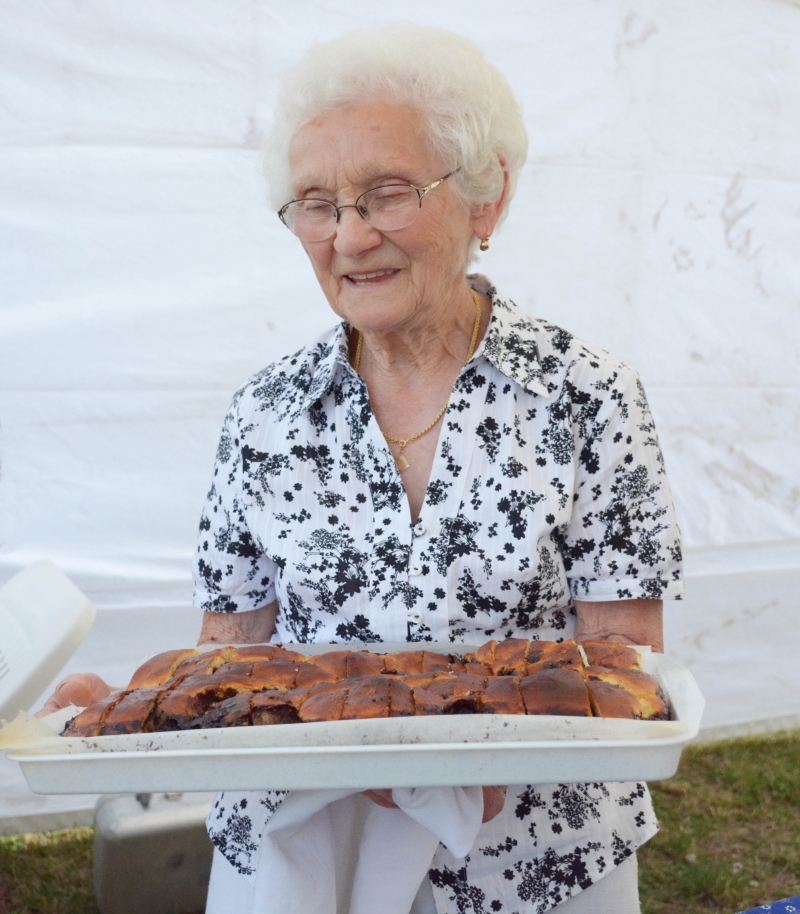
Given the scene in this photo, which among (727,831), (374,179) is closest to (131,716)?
(374,179)

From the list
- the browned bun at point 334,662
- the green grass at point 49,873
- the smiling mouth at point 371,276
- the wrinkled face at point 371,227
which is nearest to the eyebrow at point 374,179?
the wrinkled face at point 371,227

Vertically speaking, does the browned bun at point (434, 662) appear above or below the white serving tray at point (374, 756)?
below

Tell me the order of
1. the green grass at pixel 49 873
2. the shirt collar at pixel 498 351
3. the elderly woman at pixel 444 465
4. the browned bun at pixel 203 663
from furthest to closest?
the green grass at pixel 49 873 < the shirt collar at pixel 498 351 < the elderly woman at pixel 444 465 < the browned bun at pixel 203 663

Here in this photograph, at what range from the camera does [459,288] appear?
6.00 ft

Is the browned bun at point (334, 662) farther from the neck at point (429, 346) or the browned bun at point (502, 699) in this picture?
the neck at point (429, 346)

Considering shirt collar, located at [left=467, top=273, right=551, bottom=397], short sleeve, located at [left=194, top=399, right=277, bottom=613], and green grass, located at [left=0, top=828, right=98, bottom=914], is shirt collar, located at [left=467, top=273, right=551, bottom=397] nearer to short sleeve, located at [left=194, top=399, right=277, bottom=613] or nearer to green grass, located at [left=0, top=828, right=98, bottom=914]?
short sleeve, located at [left=194, top=399, right=277, bottom=613]

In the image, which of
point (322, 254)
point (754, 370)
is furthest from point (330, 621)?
point (754, 370)

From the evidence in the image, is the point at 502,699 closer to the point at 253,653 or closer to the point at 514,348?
the point at 253,653

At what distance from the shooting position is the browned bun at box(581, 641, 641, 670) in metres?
1.46

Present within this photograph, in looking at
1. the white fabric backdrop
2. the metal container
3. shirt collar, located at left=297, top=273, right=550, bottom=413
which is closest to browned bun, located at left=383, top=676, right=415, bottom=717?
shirt collar, located at left=297, top=273, right=550, bottom=413

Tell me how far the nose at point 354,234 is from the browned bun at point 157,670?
788 mm

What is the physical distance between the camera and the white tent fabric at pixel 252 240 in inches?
106

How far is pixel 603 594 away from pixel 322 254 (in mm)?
828

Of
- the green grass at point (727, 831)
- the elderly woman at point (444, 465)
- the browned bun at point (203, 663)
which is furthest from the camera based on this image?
the green grass at point (727, 831)
